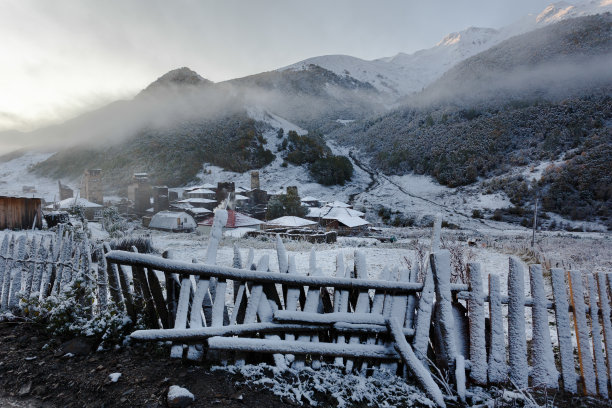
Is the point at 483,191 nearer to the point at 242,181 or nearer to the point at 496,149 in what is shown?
the point at 496,149

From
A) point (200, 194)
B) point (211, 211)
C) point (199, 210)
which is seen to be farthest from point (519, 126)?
point (199, 210)

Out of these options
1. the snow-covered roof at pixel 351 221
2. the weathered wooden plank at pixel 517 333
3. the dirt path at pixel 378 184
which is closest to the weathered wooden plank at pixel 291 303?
the weathered wooden plank at pixel 517 333

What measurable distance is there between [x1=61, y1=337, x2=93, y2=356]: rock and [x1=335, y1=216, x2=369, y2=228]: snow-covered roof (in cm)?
3044

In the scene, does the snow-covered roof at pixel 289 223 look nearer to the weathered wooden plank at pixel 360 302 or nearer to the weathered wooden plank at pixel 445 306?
the weathered wooden plank at pixel 360 302

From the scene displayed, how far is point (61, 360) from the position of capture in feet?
11.1

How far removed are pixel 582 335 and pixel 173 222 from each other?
1214 inches

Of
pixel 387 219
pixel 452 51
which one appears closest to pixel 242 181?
pixel 387 219

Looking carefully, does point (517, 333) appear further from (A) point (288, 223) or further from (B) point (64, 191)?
(B) point (64, 191)

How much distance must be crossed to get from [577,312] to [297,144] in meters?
74.1

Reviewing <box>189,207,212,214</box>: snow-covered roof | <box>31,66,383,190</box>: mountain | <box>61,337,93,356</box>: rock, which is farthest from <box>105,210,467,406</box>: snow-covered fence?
<box>31,66,383,190</box>: mountain

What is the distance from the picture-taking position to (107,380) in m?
2.95

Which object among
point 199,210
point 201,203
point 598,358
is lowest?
point 598,358

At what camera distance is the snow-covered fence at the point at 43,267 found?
4.37 m

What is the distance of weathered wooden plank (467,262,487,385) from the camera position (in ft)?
10.5
